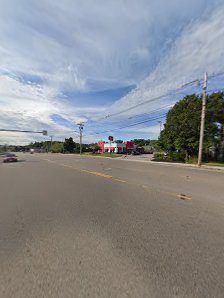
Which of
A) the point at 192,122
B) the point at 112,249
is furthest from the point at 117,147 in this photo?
the point at 112,249

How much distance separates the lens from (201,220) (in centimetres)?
421

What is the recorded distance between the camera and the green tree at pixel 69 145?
3307 inches

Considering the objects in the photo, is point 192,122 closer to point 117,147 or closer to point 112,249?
point 112,249

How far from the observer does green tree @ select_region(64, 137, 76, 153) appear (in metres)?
84.0

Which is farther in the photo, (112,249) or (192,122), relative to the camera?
(192,122)

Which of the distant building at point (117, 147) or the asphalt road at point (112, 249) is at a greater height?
the distant building at point (117, 147)

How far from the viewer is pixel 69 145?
8400 cm

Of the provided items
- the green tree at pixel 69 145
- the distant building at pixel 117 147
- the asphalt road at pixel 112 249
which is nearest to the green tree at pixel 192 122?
the asphalt road at pixel 112 249

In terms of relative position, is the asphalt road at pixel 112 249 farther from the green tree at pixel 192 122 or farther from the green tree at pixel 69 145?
the green tree at pixel 69 145

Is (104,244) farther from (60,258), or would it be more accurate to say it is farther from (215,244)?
(215,244)

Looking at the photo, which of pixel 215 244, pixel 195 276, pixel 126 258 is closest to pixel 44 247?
pixel 126 258

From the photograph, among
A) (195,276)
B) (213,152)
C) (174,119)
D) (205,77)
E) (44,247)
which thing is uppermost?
(205,77)

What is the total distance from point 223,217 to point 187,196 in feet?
6.59

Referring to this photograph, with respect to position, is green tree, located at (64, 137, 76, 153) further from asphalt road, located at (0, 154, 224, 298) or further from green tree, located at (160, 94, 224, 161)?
asphalt road, located at (0, 154, 224, 298)
